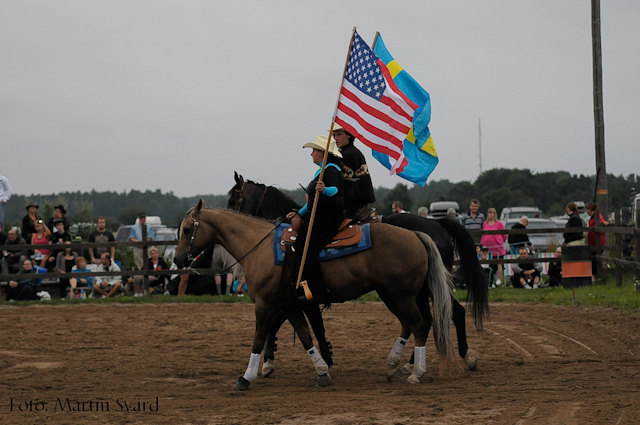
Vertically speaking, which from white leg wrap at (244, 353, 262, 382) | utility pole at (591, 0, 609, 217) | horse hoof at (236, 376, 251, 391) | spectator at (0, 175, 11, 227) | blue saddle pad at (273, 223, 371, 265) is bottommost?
horse hoof at (236, 376, 251, 391)

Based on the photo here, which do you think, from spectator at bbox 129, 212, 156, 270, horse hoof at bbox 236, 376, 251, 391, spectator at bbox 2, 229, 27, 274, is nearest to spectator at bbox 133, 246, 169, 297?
spectator at bbox 129, 212, 156, 270

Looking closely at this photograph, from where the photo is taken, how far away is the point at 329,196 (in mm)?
7301

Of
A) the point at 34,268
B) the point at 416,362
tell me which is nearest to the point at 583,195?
the point at 34,268

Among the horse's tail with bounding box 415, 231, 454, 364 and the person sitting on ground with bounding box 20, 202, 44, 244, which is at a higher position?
the person sitting on ground with bounding box 20, 202, 44, 244

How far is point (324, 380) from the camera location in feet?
23.9

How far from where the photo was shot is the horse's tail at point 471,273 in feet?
27.2

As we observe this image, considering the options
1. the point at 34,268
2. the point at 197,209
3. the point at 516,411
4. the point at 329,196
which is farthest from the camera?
the point at 34,268

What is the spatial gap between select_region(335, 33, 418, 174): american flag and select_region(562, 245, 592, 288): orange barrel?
8.26 metres

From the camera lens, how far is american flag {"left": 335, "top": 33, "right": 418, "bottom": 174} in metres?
7.79

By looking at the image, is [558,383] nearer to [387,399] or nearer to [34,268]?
[387,399]

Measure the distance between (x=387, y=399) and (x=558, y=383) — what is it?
175 cm

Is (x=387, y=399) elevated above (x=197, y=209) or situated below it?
below

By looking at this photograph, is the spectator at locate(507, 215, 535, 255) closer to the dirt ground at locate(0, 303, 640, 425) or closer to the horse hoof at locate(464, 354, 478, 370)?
the dirt ground at locate(0, 303, 640, 425)

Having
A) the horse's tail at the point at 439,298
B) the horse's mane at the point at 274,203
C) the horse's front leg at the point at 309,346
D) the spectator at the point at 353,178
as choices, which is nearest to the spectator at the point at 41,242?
the horse's mane at the point at 274,203
